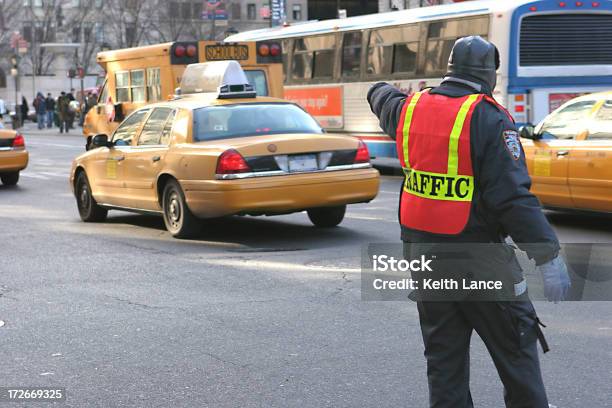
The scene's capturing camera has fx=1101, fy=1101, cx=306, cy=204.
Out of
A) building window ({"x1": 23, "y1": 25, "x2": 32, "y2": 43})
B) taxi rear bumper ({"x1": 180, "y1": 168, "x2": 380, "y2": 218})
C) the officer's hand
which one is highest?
building window ({"x1": 23, "y1": 25, "x2": 32, "y2": 43})

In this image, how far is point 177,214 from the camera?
37.3ft

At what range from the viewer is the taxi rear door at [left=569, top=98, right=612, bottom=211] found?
36.0 feet

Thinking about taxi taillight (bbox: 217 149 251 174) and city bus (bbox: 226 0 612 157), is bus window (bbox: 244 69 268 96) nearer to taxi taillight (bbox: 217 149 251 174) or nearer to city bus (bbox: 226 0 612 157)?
city bus (bbox: 226 0 612 157)

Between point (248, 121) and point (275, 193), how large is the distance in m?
1.16

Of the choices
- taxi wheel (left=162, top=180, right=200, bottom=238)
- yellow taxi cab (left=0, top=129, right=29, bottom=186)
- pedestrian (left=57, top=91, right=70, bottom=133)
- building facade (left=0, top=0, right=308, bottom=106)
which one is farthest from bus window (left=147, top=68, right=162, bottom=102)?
building facade (left=0, top=0, right=308, bottom=106)

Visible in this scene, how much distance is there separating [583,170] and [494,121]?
761 centimetres

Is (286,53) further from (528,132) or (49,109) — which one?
(49,109)

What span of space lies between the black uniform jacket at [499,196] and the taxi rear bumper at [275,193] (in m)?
6.57

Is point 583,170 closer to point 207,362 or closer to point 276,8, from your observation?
point 207,362

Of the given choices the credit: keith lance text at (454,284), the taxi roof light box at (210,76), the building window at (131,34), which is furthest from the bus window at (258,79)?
the building window at (131,34)

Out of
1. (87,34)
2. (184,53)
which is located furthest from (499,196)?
(87,34)

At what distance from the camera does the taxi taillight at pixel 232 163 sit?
34.7 feet

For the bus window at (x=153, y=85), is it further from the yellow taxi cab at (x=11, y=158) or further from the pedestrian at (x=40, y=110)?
the pedestrian at (x=40, y=110)

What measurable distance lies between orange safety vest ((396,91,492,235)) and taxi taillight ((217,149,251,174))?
6458mm
